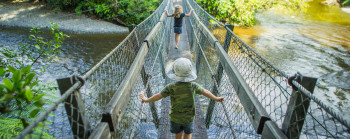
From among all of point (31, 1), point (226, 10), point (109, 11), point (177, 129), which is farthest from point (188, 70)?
point (31, 1)

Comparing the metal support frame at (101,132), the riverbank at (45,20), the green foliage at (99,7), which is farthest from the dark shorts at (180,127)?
the green foliage at (99,7)

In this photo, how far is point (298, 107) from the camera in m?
0.97

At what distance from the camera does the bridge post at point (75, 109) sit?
92 cm

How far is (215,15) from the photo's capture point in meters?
9.84

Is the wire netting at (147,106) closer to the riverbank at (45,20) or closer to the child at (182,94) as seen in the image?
the child at (182,94)

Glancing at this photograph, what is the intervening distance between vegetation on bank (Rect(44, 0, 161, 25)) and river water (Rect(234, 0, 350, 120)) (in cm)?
517

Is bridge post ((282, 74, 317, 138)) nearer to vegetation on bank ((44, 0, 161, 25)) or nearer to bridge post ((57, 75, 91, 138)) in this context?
bridge post ((57, 75, 91, 138))

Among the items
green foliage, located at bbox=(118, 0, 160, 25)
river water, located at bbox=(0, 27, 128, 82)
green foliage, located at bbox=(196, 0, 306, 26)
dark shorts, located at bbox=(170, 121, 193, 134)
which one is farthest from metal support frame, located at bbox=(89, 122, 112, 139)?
green foliage, located at bbox=(118, 0, 160, 25)

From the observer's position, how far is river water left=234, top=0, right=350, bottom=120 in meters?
5.69

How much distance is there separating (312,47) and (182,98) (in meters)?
9.16

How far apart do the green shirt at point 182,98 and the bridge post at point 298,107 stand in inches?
29.9

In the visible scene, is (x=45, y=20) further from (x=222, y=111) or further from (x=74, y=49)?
(x=222, y=111)

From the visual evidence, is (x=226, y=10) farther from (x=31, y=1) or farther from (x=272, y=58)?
(x=31, y=1)

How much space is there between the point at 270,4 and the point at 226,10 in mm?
4892
